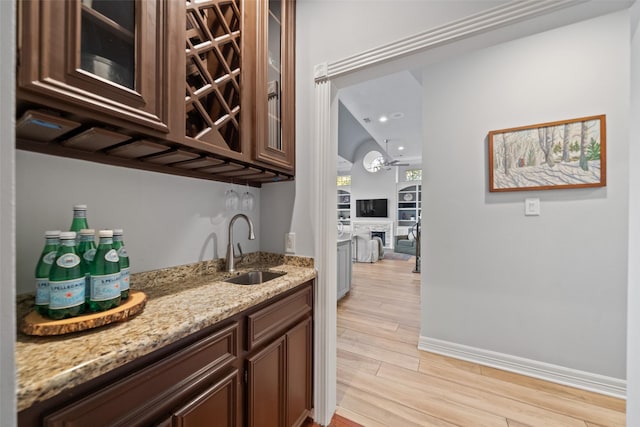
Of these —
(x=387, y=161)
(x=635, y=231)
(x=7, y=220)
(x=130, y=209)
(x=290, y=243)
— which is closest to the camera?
(x=7, y=220)

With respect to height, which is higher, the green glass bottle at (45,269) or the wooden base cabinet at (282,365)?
the green glass bottle at (45,269)

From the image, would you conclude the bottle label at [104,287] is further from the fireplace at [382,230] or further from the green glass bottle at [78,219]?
the fireplace at [382,230]

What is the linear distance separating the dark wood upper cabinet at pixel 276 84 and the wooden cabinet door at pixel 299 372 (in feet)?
3.08

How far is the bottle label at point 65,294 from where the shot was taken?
64 centimetres

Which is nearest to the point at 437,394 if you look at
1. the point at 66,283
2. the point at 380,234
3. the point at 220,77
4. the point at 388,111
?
the point at 66,283

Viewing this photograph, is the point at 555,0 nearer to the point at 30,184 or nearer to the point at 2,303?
the point at 2,303

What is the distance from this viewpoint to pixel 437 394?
1.65m

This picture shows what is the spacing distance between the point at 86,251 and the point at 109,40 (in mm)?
666

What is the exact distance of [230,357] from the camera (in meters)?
0.89

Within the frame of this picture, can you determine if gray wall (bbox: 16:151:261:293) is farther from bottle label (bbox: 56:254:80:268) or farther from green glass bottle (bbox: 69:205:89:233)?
bottle label (bbox: 56:254:80:268)

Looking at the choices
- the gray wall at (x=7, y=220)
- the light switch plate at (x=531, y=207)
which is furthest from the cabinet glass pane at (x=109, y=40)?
the light switch plate at (x=531, y=207)

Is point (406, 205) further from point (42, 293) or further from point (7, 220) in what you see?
point (7, 220)

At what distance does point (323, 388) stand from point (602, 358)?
1995 mm

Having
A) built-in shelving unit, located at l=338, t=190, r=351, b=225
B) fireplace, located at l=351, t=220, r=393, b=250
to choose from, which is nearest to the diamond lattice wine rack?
fireplace, located at l=351, t=220, r=393, b=250
